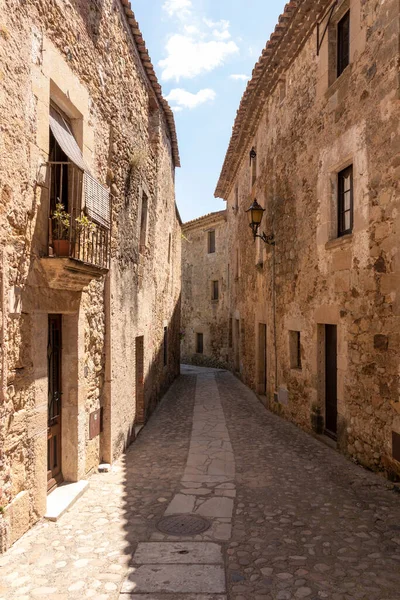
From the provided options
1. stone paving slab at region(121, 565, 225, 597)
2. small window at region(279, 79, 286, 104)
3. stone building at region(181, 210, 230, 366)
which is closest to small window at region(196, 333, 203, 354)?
stone building at region(181, 210, 230, 366)

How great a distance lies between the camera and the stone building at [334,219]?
6.16m

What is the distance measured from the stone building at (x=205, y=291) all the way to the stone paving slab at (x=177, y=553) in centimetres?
1728

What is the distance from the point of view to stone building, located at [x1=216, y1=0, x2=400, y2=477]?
20.2ft

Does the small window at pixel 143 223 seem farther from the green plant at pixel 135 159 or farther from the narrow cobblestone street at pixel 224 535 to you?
the narrow cobblestone street at pixel 224 535

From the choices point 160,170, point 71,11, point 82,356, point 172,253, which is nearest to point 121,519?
point 82,356

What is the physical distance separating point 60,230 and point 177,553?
3.31 metres

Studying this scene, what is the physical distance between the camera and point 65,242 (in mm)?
4863

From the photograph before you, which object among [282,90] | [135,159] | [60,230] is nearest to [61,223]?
[60,230]

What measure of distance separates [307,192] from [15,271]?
20.3 ft

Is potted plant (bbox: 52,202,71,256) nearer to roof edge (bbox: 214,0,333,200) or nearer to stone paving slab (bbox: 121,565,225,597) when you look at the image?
stone paving slab (bbox: 121,565,225,597)

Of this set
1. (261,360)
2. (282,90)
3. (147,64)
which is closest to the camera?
(147,64)

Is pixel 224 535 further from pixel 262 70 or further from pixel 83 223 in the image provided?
pixel 262 70

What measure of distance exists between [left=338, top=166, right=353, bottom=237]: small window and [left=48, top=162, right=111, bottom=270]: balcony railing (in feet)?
12.6

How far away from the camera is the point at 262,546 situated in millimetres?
4258
